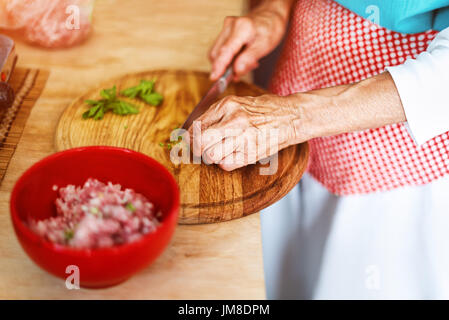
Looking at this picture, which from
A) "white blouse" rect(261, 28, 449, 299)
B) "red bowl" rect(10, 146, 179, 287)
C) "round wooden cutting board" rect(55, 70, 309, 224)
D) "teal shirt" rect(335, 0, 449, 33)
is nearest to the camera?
"red bowl" rect(10, 146, 179, 287)

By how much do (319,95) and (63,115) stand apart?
571mm

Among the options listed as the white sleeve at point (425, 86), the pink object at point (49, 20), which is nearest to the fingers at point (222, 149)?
the white sleeve at point (425, 86)

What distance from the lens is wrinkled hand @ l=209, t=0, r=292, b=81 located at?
114 centimetres

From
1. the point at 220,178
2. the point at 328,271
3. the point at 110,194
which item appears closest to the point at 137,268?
the point at 110,194

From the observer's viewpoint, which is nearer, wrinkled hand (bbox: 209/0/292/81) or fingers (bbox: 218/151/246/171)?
fingers (bbox: 218/151/246/171)

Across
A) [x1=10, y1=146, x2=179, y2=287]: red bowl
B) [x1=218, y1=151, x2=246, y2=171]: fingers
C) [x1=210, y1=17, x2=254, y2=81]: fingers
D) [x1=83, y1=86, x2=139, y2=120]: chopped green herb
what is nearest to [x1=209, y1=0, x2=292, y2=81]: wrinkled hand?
[x1=210, y1=17, x2=254, y2=81]: fingers

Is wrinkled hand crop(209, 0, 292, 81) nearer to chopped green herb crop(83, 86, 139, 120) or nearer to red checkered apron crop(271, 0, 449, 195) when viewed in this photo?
red checkered apron crop(271, 0, 449, 195)

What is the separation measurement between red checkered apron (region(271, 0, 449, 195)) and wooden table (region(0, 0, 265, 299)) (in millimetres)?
316

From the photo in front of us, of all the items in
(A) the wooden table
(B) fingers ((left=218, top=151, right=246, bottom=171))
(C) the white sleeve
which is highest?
(C) the white sleeve

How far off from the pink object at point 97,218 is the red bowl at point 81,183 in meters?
0.02

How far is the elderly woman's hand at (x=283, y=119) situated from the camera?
818mm

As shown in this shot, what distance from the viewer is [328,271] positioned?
1.14 meters

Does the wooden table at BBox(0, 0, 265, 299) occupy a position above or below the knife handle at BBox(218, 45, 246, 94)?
below

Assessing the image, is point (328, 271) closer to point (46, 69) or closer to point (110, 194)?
point (110, 194)
